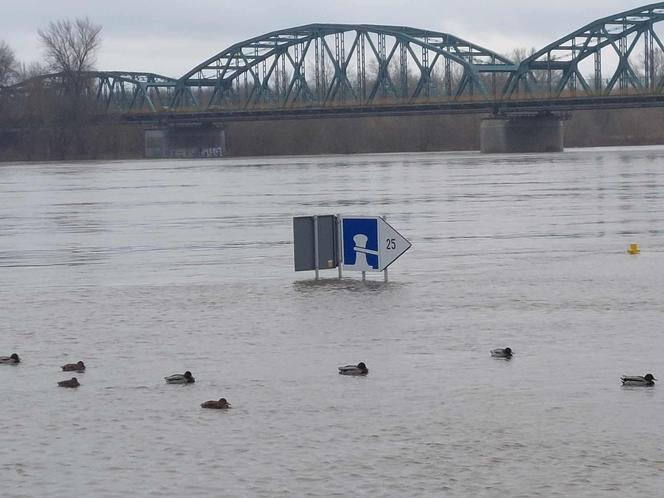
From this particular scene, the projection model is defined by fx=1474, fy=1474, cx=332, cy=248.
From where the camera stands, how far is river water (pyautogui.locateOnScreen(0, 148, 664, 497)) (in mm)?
11266

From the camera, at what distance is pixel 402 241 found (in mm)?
24016

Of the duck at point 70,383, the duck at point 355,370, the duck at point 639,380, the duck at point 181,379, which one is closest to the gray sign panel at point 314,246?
the duck at point 355,370

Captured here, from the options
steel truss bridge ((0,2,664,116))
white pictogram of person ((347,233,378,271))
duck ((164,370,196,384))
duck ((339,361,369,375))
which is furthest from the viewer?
steel truss bridge ((0,2,664,116))

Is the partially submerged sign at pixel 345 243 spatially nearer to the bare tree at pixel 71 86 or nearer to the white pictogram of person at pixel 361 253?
the white pictogram of person at pixel 361 253

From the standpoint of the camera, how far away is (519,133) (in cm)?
15688

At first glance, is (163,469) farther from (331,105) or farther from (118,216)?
(331,105)

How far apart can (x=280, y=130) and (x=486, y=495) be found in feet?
624

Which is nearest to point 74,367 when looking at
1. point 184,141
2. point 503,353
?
point 503,353

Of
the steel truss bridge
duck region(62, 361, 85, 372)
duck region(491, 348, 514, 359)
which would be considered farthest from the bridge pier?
duck region(491, 348, 514, 359)

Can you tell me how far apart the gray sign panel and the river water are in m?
0.51

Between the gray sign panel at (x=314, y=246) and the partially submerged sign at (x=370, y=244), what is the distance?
207 mm

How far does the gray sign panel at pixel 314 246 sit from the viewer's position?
2453 centimetres

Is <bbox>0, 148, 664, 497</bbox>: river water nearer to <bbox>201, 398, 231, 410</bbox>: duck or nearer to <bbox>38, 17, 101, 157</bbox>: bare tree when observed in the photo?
<bbox>201, 398, 231, 410</bbox>: duck

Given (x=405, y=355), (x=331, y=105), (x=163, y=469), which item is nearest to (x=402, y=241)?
(x=405, y=355)
